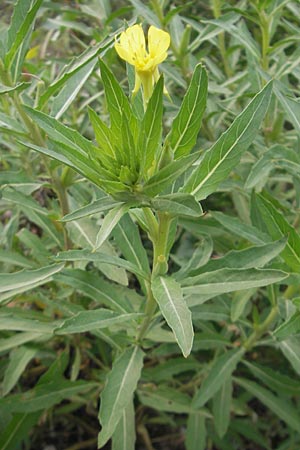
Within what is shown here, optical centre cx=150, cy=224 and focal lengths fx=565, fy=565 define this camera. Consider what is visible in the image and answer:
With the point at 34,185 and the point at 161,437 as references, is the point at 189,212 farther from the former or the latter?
the point at 161,437

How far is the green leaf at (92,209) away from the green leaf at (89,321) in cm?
28

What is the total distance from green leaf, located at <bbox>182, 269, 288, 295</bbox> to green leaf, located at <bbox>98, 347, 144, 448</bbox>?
0.83 ft

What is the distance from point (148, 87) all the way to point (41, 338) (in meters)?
0.87

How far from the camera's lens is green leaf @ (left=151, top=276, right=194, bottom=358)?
2.74 ft

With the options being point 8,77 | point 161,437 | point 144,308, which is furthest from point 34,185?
point 161,437

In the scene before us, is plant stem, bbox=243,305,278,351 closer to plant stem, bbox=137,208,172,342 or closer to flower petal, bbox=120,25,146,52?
plant stem, bbox=137,208,172,342

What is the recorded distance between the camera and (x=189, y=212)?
2.78 ft

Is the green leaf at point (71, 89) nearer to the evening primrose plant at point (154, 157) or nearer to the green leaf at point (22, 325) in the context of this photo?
the evening primrose plant at point (154, 157)

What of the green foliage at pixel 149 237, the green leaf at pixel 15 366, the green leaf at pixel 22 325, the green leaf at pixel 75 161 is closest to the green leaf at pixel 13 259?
the green foliage at pixel 149 237

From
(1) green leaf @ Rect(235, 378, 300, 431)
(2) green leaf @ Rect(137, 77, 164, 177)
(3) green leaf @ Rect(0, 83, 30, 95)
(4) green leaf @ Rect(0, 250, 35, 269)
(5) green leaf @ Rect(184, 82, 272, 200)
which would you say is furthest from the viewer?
(1) green leaf @ Rect(235, 378, 300, 431)

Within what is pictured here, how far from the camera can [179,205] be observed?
858 millimetres

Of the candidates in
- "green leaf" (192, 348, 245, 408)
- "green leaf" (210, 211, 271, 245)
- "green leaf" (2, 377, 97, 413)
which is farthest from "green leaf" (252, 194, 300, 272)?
"green leaf" (2, 377, 97, 413)

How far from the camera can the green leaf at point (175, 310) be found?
2.74 ft

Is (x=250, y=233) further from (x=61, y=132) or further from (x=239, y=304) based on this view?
(x=61, y=132)
